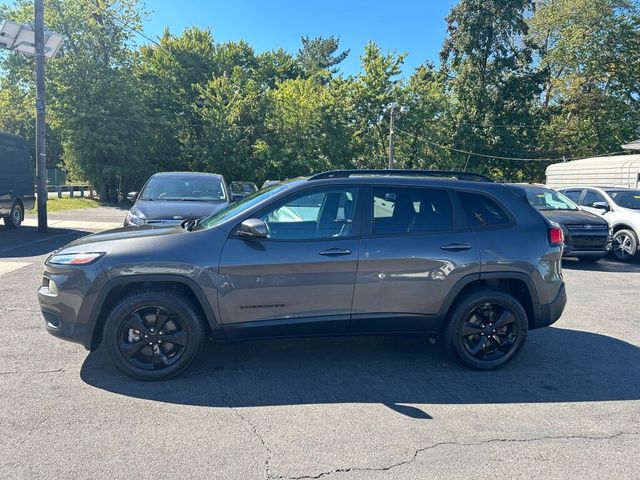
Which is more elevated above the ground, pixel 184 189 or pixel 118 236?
pixel 184 189

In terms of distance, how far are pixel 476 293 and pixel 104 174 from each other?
27.2m

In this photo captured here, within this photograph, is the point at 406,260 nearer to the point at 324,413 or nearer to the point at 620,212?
the point at 324,413

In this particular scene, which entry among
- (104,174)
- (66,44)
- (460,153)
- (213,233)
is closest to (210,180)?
(213,233)

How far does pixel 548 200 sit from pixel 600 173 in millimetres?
7599

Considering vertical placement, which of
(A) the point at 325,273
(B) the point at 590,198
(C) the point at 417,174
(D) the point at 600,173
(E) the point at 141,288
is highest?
(D) the point at 600,173

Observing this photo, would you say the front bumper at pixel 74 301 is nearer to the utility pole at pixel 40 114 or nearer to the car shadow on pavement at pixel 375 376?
the car shadow on pavement at pixel 375 376

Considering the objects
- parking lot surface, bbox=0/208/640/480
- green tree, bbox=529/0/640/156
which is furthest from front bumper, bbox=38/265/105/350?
green tree, bbox=529/0/640/156

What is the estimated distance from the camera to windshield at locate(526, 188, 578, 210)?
1118 centimetres

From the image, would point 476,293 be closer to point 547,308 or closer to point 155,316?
point 547,308

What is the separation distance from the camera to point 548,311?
182 inches

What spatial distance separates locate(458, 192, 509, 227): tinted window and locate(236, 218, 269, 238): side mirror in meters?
1.88

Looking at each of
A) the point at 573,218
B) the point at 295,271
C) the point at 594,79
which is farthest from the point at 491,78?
the point at 295,271

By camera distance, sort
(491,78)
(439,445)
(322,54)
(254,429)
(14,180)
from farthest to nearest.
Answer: (322,54), (491,78), (14,180), (254,429), (439,445)

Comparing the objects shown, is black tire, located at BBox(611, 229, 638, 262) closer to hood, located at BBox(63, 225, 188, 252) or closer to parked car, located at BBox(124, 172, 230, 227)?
parked car, located at BBox(124, 172, 230, 227)
